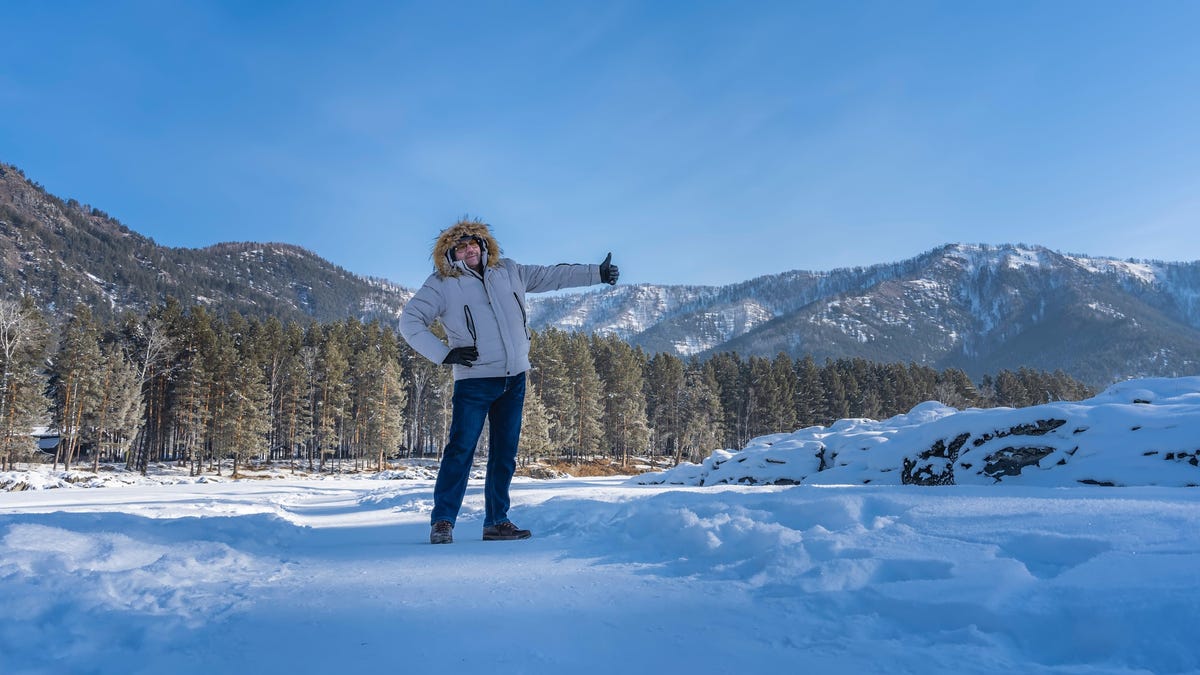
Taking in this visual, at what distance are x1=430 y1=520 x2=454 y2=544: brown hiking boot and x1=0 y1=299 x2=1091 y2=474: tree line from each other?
109 feet

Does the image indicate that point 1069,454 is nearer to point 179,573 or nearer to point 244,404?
point 179,573

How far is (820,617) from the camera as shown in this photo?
5.95ft

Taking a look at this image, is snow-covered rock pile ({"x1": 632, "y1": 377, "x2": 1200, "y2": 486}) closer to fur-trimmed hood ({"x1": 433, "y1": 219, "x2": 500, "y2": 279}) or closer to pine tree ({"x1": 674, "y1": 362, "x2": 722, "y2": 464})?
fur-trimmed hood ({"x1": 433, "y1": 219, "x2": 500, "y2": 279})

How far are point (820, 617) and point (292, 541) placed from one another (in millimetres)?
3535

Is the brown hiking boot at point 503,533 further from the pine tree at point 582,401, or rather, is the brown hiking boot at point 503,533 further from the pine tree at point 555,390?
the pine tree at point 582,401

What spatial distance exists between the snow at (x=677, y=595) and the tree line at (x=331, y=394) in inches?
1326

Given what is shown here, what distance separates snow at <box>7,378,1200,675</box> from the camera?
1.50m

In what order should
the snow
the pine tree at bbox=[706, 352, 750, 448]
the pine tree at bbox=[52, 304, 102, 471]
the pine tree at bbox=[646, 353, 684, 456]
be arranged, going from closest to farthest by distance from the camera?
the snow, the pine tree at bbox=[52, 304, 102, 471], the pine tree at bbox=[646, 353, 684, 456], the pine tree at bbox=[706, 352, 750, 448]

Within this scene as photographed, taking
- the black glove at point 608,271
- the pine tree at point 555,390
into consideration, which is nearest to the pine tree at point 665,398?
the pine tree at point 555,390

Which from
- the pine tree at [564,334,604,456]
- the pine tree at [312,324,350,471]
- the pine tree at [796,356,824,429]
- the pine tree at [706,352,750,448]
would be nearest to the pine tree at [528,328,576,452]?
the pine tree at [564,334,604,456]

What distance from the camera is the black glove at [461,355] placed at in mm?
3743

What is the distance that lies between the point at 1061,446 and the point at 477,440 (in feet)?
20.4

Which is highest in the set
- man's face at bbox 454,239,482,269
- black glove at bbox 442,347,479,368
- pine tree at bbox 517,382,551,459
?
man's face at bbox 454,239,482,269

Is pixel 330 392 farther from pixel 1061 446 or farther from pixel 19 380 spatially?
pixel 1061 446
